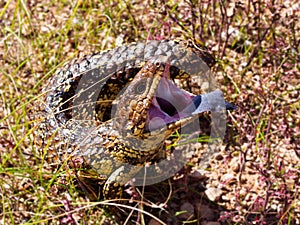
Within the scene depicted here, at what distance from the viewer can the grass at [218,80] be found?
302 centimetres

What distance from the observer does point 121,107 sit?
8.85 feet

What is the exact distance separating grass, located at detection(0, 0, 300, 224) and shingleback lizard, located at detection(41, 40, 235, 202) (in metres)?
0.13

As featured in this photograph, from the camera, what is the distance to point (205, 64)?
320 cm

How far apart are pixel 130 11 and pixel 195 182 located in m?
1.36

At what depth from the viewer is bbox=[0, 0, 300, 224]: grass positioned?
3.02 m

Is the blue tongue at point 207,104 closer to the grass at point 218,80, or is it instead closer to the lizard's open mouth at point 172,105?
the lizard's open mouth at point 172,105

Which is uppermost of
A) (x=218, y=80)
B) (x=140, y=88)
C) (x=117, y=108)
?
(x=140, y=88)

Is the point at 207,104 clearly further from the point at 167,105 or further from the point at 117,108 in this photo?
the point at 117,108

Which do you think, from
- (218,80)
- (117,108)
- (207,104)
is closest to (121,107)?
(117,108)

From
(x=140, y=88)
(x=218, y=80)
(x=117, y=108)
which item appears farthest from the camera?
(x=218, y=80)

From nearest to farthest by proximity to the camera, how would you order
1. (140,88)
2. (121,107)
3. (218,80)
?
(140,88), (121,107), (218,80)

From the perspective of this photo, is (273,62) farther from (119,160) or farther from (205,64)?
(119,160)

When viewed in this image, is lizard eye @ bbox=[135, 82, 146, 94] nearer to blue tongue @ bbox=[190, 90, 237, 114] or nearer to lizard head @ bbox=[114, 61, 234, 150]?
lizard head @ bbox=[114, 61, 234, 150]

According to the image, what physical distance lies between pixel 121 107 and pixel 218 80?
1084mm
